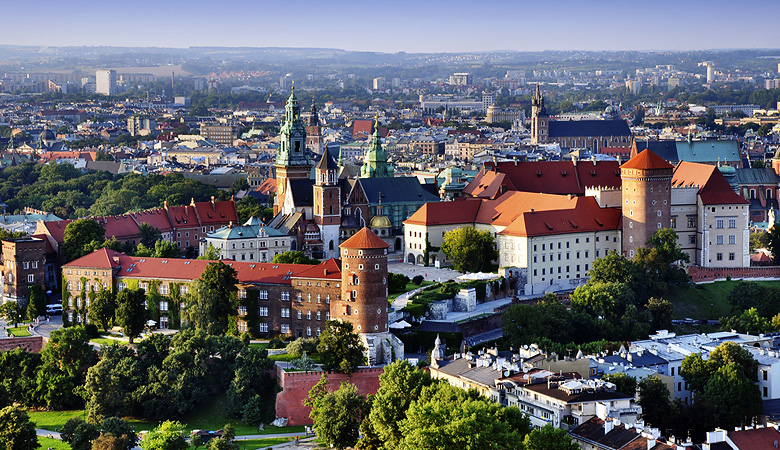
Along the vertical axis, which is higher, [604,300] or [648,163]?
[648,163]

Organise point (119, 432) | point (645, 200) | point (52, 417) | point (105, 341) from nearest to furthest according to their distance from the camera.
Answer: point (119, 432), point (52, 417), point (105, 341), point (645, 200)

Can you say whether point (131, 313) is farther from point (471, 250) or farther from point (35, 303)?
point (471, 250)

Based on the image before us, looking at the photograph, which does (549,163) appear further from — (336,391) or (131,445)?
(131,445)

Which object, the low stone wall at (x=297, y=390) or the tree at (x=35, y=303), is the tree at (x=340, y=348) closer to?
the low stone wall at (x=297, y=390)

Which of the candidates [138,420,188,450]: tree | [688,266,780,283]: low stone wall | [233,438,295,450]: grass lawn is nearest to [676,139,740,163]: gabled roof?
[688,266,780,283]: low stone wall

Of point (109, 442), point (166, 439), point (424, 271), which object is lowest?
point (109, 442)

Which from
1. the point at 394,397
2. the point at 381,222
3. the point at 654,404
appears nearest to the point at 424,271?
the point at 381,222

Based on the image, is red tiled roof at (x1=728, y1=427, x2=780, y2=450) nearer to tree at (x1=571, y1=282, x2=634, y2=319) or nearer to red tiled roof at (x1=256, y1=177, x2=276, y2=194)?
tree at (x1=571, y1=282, x2=634, y2=319)
